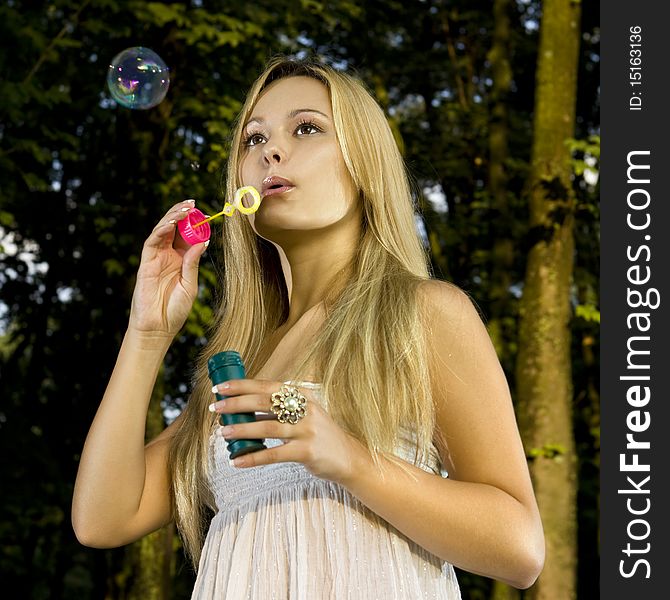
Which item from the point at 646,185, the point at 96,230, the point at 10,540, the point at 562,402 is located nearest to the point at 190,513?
the point at 646,185

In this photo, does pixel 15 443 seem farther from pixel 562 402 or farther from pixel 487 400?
pixel 487 400

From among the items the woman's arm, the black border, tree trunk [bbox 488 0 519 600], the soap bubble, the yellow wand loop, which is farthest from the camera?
tree trunk [bbox 488 0 519 600]

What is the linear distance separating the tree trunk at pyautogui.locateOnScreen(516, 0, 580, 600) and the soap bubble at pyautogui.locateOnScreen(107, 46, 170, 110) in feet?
14.2

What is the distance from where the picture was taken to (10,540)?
10250 millimetres

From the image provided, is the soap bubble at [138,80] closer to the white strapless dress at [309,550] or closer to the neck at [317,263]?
the neck at [317,263]

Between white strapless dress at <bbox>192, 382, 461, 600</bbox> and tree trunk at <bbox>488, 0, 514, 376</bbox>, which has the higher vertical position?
tree trunk at <bbox>488, 0, 514, 376</bbox>

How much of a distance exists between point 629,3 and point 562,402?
2692 mm

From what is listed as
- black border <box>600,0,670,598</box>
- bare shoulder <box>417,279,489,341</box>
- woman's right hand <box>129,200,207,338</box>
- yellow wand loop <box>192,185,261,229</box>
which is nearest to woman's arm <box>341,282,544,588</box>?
bare shoulder <box>417,279,489,341</box>

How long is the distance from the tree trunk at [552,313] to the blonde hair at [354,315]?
200 inches

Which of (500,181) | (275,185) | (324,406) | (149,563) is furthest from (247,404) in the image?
(500,181)

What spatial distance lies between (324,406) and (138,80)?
214cm

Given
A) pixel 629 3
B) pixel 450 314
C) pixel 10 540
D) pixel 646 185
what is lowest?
pixel 10 540

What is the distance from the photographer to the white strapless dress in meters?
2.16

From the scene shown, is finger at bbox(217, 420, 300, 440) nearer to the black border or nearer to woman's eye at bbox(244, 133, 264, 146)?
woman's eye at bbox(244, 133, 264, 146)
